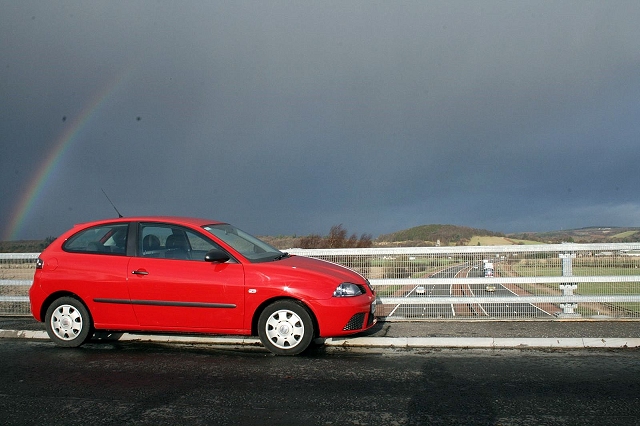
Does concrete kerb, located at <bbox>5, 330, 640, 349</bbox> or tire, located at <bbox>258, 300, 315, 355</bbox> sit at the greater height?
tire, located at <bbox>258, 300, 315, 355</bbox>

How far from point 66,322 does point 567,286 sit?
7.59 metres

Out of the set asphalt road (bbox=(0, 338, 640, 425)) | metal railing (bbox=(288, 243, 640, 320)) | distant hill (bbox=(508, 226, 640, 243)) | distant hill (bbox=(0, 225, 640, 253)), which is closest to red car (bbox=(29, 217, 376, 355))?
asphalt road (bbox=(0, 338, 640, 425))

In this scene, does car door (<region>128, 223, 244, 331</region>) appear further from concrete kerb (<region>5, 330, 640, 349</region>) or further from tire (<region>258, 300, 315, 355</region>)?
concrete kerb (<region>5, 330, 640, 349</region>)

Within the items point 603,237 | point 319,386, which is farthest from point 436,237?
point 319,386

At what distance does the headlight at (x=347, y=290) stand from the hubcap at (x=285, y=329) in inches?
22.6

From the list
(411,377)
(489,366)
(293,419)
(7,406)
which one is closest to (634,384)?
(489,366)

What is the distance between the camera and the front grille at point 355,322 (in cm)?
677

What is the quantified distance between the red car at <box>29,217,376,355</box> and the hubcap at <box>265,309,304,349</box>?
0.01m

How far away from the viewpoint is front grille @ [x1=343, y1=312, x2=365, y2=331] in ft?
22.2

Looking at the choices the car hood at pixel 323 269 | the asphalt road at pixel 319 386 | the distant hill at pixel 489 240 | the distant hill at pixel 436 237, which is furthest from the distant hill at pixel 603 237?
the car hood at pixel 323 269

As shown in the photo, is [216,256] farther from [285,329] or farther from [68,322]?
[68,322]

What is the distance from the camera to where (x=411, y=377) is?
223 inches

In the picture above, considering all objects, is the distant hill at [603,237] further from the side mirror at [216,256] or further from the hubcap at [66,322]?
the hubcap at [66,322]

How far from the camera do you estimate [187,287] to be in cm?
686
